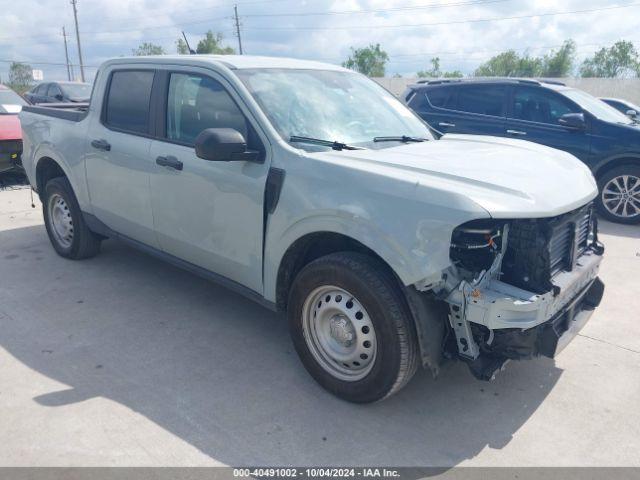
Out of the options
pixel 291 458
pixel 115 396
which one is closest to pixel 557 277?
pixel 291 458

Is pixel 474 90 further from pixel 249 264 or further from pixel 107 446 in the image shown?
pixel 107 446

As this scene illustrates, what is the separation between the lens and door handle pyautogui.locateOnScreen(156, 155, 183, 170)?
3.95 m

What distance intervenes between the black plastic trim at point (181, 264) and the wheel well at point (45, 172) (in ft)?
2.53

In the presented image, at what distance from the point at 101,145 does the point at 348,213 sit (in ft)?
9.01

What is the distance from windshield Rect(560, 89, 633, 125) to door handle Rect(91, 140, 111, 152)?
6473 millimetres

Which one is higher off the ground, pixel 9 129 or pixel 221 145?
pixel 221 145

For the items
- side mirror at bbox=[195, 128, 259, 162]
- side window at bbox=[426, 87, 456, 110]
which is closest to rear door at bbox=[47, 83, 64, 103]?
side window at bbox=[426, 87, 456, 110]

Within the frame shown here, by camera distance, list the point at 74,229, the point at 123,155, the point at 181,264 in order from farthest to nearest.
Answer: the point at 74,229
the point at 123,155
the point at 181,264

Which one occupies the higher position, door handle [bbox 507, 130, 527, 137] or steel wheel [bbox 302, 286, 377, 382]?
door handle [bbox 507, 130, 527, 137]

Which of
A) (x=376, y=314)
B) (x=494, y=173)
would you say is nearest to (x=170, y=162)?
(x=376, y=314)

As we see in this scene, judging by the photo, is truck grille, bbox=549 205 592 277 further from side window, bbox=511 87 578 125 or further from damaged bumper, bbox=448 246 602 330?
side window, bbox=511 87 578 125

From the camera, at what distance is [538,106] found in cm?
820

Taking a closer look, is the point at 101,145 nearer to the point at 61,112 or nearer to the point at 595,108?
the point at 61,112

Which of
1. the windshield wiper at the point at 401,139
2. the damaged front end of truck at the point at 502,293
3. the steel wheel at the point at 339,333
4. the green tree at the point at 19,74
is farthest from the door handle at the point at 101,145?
the green tree at the point at 19,74
